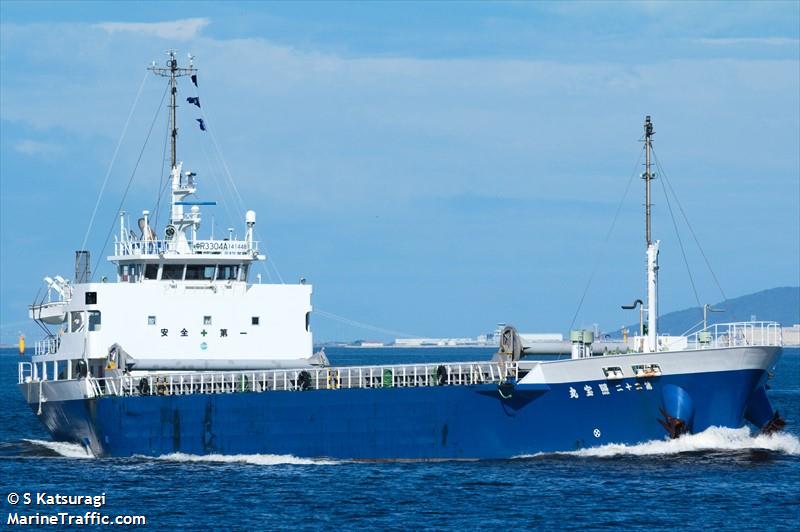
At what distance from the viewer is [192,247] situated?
51.1 meters

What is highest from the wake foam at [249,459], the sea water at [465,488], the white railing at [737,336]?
the white railing at [737,336]

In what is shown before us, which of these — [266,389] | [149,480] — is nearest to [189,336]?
[266,389]

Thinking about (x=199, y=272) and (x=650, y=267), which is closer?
(x=650, y=267)

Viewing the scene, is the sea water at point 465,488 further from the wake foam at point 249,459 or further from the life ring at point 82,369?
the life ring at point 82,369

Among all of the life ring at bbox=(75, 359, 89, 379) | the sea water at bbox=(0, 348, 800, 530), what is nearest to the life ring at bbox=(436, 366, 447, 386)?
the sea water at bbox=(0, 348, 800, 530)

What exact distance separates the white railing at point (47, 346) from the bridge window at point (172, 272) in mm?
6078

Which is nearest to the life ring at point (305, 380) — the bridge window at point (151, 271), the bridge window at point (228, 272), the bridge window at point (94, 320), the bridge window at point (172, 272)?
the bridge window at point (228, 272)

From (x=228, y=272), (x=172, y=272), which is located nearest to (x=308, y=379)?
(x=228, y=272)

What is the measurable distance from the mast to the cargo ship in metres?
0.06

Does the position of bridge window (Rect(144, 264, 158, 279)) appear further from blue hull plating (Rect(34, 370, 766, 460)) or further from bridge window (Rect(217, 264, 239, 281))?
blue hull plating (Rect(34, 370, 766, 460))

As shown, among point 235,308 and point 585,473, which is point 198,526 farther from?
point 235,308

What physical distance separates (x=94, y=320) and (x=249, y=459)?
349 inches

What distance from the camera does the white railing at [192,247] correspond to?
5075cm

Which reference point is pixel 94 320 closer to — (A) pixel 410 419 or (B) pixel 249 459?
(B) pixel 249 459
